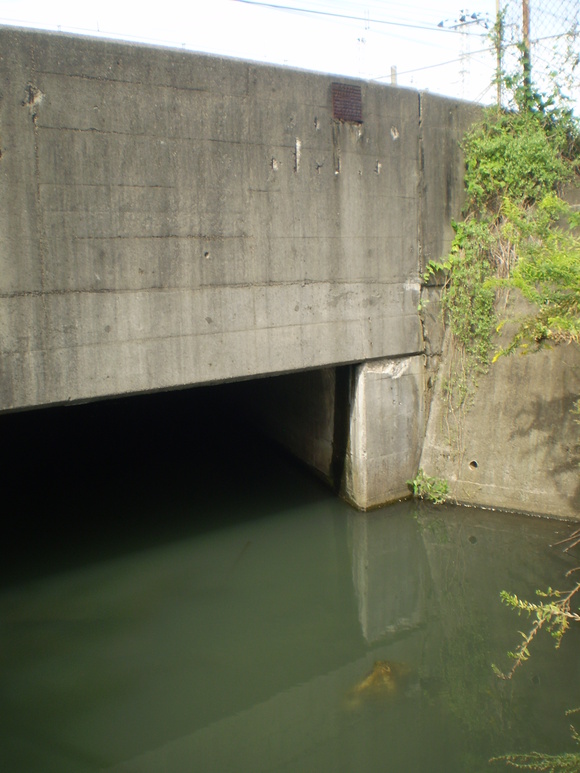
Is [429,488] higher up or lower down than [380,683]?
higher up

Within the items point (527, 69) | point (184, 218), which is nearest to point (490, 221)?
point (527, 69)

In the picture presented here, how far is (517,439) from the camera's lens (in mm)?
6984

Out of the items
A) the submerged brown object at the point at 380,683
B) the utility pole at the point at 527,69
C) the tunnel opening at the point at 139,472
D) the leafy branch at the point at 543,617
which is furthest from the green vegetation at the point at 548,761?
the utility pole at the point at 527,69

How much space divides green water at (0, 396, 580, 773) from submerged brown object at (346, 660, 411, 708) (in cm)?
3

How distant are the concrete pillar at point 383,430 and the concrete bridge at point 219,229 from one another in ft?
0.06

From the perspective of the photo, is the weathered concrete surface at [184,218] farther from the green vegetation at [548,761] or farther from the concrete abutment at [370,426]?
the green vegetation at [548,761]

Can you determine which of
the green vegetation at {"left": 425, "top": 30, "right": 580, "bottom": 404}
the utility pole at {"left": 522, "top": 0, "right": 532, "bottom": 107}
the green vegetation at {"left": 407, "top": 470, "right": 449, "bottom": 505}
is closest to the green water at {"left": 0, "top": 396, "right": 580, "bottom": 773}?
the green vegetation at {"left": 407, "top": 470, "right": 449, "bottom": 505}

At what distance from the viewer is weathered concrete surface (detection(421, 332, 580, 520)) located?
22.0 ft

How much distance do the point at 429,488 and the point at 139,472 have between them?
3778 millimetres

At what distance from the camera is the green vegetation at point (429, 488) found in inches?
292

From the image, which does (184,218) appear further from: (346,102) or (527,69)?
(527,69)

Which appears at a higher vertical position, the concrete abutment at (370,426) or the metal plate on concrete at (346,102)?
the metal plate on concrete at (346,102)

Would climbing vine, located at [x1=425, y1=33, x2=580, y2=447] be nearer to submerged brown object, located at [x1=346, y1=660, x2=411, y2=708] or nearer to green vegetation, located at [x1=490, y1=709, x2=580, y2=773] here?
submerged brown object, located at [x1=346, y1=660, x2=411, y2=708]

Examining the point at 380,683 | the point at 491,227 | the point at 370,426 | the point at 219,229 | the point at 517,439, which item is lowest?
the point at 380,683
